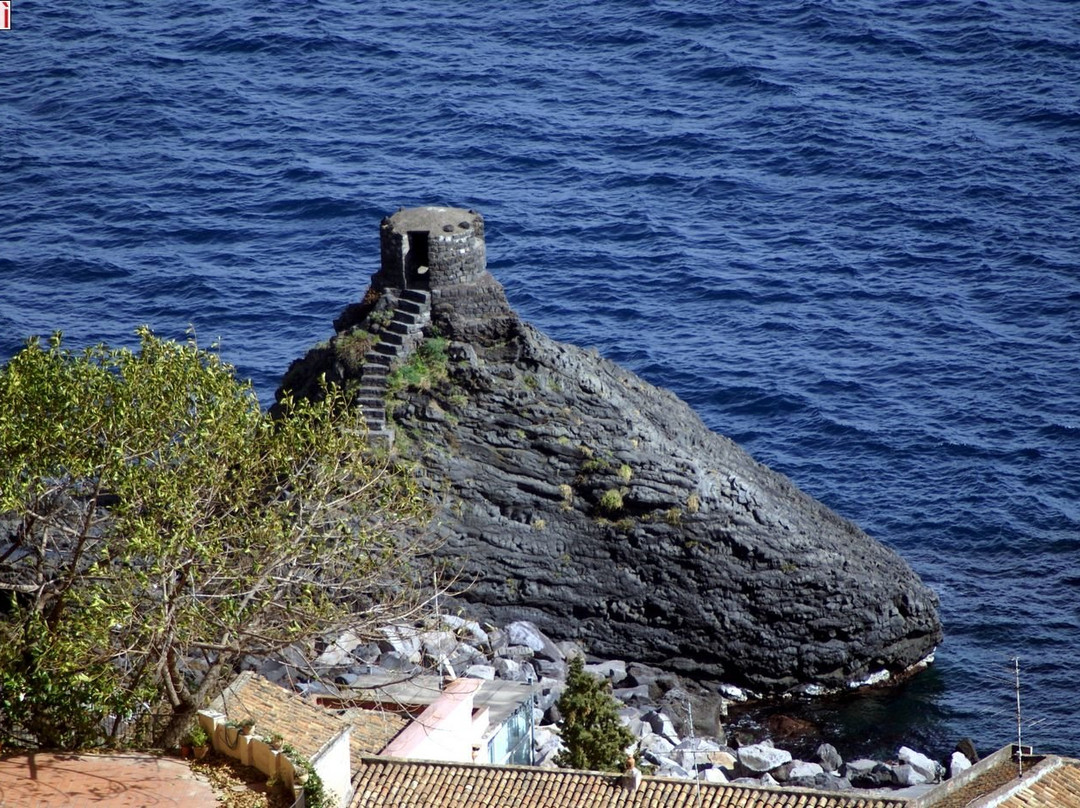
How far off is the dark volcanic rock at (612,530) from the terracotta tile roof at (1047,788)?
28922 mm

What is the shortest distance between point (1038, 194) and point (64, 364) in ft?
316

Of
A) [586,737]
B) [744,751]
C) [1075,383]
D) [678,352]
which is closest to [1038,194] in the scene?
[1075,383]

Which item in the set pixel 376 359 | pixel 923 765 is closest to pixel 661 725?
pixel 923 765

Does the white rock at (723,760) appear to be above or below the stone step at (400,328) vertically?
below

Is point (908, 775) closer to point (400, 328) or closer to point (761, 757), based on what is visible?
point (761, 757)

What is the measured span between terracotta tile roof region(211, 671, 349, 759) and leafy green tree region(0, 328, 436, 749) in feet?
3.30

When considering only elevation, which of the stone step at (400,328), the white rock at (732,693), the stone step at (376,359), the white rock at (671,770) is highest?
the stone step at (400,328)

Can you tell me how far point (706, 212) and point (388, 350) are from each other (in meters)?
60.3

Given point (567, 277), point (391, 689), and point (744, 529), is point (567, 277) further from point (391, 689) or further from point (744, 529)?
point (391, 689)

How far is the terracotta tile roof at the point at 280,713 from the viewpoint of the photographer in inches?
1854

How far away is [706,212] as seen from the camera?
131 m

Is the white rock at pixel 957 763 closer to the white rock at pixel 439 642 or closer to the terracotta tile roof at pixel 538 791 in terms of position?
the white rock at pixel 439 642

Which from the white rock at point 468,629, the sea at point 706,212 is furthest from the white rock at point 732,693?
the white rock at point 468,629

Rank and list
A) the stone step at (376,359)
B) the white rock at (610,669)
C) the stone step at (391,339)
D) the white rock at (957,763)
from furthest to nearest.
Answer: the white rock at (610,669) < the stone step at (376,359) < the stone step at (391,339) < the white rock at (957,763)
